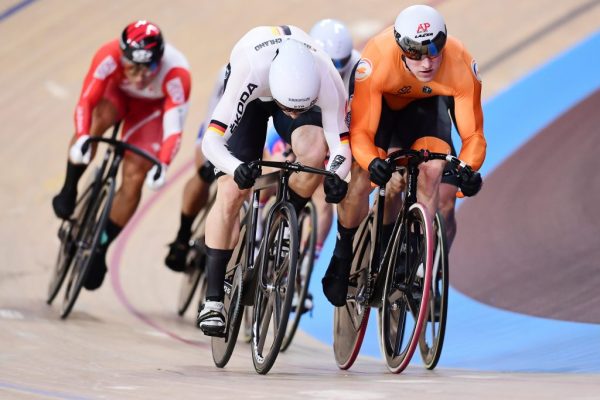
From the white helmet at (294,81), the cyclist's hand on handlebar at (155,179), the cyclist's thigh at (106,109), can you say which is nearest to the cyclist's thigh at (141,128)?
the cyclist's thigh at (106,109)

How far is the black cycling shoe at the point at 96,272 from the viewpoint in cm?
652

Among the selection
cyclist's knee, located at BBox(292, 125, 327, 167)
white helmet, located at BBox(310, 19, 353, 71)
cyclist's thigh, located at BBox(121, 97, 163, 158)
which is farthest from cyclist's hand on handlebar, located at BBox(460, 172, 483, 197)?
cyclist's thigh, located at BBox(121, 97, 163, 158)

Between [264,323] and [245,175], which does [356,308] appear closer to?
[264,323]

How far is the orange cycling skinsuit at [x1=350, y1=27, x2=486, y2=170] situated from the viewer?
4.88 metres

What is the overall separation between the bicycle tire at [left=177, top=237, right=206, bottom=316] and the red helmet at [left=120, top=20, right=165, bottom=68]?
1063 millimetres

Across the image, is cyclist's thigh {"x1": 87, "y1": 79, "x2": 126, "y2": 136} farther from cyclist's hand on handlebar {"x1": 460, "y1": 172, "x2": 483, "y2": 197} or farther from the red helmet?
cyclist's hand on handlebar {"x1": 460, "y1": 172, "x2": 483, "y2": 197}

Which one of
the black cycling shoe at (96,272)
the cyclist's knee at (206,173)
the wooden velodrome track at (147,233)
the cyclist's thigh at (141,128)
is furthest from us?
the cyclist's thigh at (141,128)

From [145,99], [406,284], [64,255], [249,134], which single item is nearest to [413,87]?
[249,134]

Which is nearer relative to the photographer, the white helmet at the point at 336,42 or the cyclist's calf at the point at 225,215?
the cyclist's calf at the point at 225,215

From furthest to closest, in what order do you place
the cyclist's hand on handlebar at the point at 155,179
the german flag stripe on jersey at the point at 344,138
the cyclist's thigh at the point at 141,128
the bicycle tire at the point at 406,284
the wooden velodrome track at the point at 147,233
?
the cyclist's thigh at the point at 141,128, the cyclist's hand on handlebar at the point at 155,179, the german flag stripe on jersey at the point at 344,138, the bicycle tire at the point at 406,284, the wooden velodrome track at the point at 147,233

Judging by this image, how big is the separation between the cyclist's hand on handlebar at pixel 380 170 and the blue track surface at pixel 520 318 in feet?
3.52

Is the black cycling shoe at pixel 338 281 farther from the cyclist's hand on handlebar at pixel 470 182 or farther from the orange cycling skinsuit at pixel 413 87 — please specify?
the cyclist's hand on handlebar at pixel 470 182

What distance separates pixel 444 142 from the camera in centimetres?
507

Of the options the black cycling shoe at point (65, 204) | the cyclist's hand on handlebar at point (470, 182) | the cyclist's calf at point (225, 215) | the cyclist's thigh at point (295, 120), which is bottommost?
the black cycling shoe at point (65, 204)
